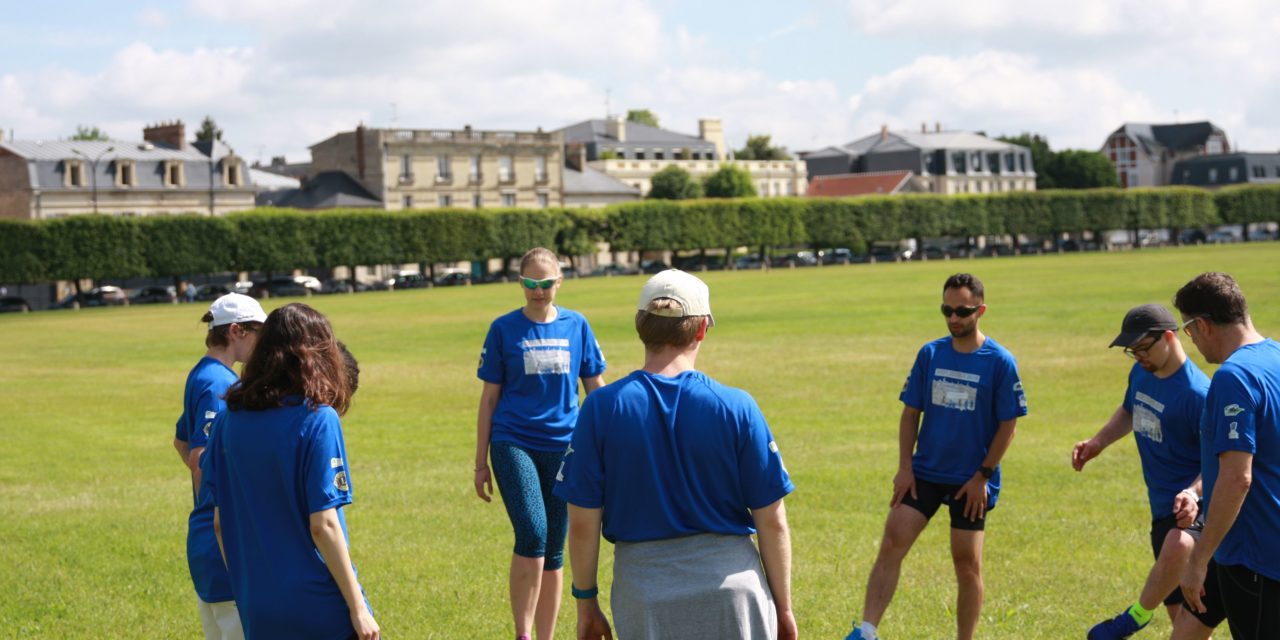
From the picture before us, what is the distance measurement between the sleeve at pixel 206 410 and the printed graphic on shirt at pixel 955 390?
164 inches

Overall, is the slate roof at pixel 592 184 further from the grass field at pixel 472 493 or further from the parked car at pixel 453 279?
the grass field at pixel 472 493

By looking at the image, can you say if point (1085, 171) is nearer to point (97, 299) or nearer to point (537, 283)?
point (97, 299)

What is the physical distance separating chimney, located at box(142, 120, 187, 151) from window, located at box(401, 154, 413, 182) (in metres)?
18.4

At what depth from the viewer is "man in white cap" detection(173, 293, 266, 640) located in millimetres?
5793

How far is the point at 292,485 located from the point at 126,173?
10375cm

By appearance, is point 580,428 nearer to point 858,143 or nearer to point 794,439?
point 794,439

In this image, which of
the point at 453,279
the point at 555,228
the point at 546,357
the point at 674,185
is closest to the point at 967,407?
the point at 546,357

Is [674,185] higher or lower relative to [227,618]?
higher

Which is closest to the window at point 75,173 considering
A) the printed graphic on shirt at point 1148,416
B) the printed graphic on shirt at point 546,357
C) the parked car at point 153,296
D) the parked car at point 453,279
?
the parked car at point 153,296

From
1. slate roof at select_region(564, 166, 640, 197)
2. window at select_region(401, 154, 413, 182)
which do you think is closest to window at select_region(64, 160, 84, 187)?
window at select_region(401, 154, 413, 182)

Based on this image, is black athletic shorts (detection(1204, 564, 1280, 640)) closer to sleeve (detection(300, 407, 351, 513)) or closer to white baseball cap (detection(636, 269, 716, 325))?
white baseball cap (detection(636, 269, 716, 325))

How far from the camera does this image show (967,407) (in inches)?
304

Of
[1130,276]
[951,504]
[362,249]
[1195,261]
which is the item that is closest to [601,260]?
[362,249]

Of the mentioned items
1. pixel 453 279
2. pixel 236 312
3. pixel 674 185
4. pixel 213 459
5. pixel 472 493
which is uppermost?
pixel 674 185
